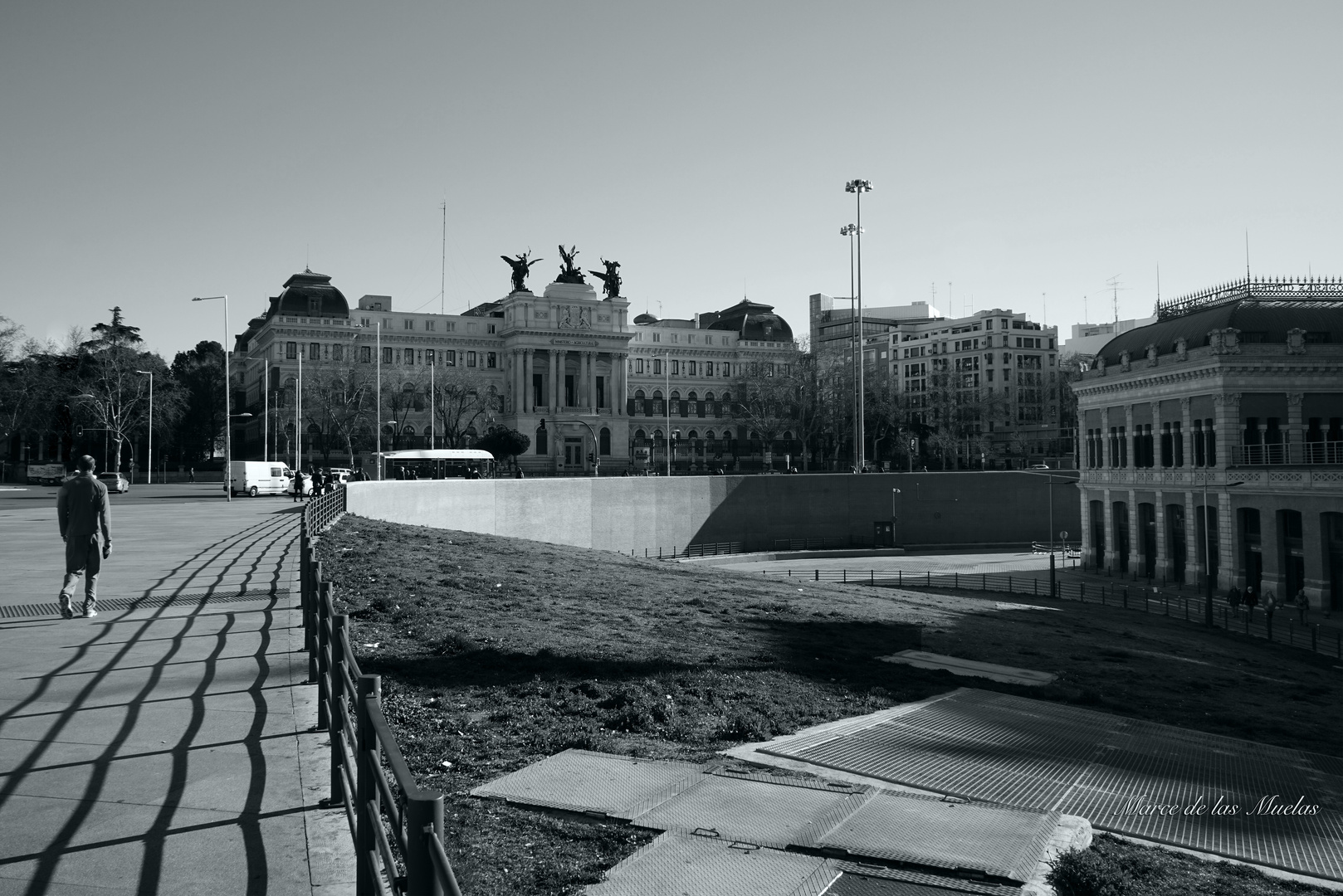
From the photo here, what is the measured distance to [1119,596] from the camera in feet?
157

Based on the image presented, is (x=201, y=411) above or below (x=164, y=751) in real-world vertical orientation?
above

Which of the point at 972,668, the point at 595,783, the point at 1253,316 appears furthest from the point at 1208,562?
the point at 595,783

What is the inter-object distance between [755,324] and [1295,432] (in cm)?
8635

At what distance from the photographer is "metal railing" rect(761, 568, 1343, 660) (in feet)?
119

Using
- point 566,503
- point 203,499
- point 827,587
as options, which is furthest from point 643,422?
point 827,587

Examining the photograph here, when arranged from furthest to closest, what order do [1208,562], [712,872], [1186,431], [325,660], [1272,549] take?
1. [1186,431]
2. [1272,549]
3. [1208,562]
4. [325,660]
5. [712,872]

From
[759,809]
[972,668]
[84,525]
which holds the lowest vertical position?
[972,668]

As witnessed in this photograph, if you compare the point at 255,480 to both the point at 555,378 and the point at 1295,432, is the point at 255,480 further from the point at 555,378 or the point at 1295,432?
the point at 555,378

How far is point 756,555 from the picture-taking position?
64.8 m

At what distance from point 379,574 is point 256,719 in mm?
11395

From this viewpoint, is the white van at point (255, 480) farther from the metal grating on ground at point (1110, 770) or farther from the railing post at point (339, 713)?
the railing post at point (339, 713)

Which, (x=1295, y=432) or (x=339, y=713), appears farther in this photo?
(x=1295, y=432)

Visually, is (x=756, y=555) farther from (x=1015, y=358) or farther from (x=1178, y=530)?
(x=1015, y=358)

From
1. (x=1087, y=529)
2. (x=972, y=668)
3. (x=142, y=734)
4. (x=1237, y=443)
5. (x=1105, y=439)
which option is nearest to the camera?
(x=142, y=734)
